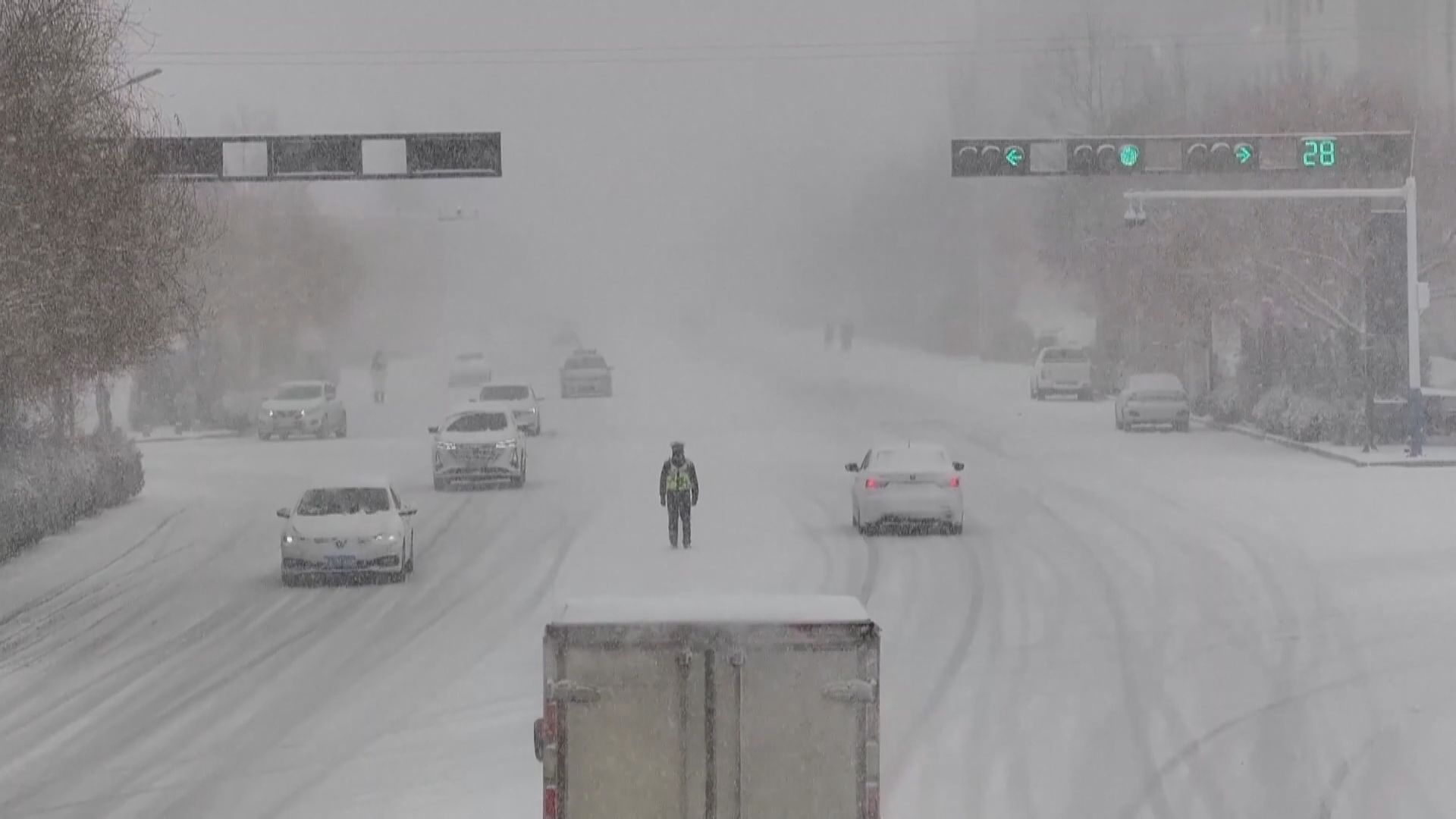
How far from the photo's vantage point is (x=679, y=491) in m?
28.4

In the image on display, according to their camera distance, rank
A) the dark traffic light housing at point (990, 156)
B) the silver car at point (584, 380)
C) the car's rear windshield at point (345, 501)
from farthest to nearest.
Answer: the silver car at point (584, 380)
the dark traffic light housing at point (990, 156)
the car's rear windshield at point (345, 501)

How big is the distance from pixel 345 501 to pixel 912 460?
8368 millimetres

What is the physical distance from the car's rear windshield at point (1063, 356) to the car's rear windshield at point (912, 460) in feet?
131

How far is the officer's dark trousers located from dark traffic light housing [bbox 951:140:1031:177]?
9.22 m

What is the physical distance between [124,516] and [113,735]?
20687mm

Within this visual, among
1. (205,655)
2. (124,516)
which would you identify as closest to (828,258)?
(124,516)

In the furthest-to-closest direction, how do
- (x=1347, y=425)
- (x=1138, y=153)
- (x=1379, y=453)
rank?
1. (x=1347, y=425)
2. (x=1379, y=453)
3. (x=1138, y=153)

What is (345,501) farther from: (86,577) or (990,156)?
(990,156)

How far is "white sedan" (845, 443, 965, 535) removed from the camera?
98.1 ft

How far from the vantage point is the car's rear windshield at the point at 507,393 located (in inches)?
2115

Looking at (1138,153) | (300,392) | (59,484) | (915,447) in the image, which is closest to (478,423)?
(59,484)

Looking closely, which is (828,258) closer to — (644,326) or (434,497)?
(644,326)

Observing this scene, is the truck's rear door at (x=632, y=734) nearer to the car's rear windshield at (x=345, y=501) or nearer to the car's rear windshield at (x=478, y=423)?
the car's rear windshield at (x=345, y=501)

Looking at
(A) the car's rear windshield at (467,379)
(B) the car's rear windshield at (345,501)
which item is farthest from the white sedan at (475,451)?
(A) the car's rear windshield at (467,379)
